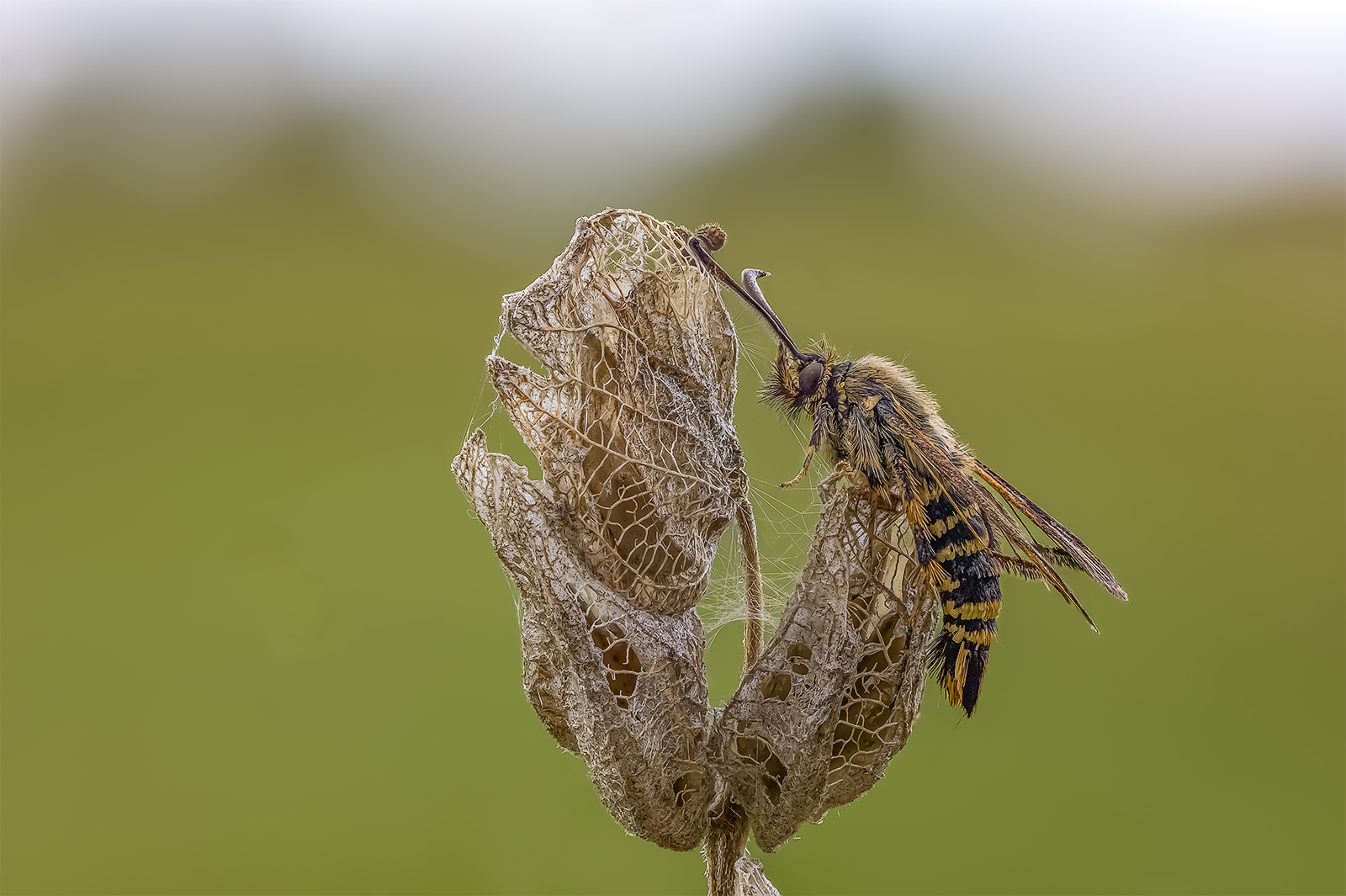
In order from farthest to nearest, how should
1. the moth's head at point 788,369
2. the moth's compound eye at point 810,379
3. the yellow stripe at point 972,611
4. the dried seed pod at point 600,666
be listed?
the moth's compound eye at point 810,379 → the moth's head at point 788,369 → the yellow stripe at point 972,611 → the dried seed pod at point 600,666

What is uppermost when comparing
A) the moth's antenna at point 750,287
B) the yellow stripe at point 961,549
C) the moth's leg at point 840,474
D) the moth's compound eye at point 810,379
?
the moth's antenna at point 750,287

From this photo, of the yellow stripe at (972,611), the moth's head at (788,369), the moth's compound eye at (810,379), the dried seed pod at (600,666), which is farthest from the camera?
the moth's compound eye at (810,379)

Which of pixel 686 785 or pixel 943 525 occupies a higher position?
pixel 943 525

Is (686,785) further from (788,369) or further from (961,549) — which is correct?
(788,369)

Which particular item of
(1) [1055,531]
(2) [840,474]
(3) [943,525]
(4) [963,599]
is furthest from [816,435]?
(1) [1055,531]

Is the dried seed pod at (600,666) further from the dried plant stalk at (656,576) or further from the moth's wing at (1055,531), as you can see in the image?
the moth's wing at (1055,531)

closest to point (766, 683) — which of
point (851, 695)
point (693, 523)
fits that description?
point (851, 695)

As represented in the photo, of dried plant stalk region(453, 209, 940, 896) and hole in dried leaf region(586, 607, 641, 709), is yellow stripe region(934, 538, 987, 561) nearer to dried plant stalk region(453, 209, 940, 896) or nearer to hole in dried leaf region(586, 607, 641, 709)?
dried plant stalk region(453, 209, 940, 896)

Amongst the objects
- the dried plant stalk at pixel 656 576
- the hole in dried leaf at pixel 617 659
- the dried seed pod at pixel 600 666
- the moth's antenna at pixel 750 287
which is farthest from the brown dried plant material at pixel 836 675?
the moth's antenna at pixel 750 287
